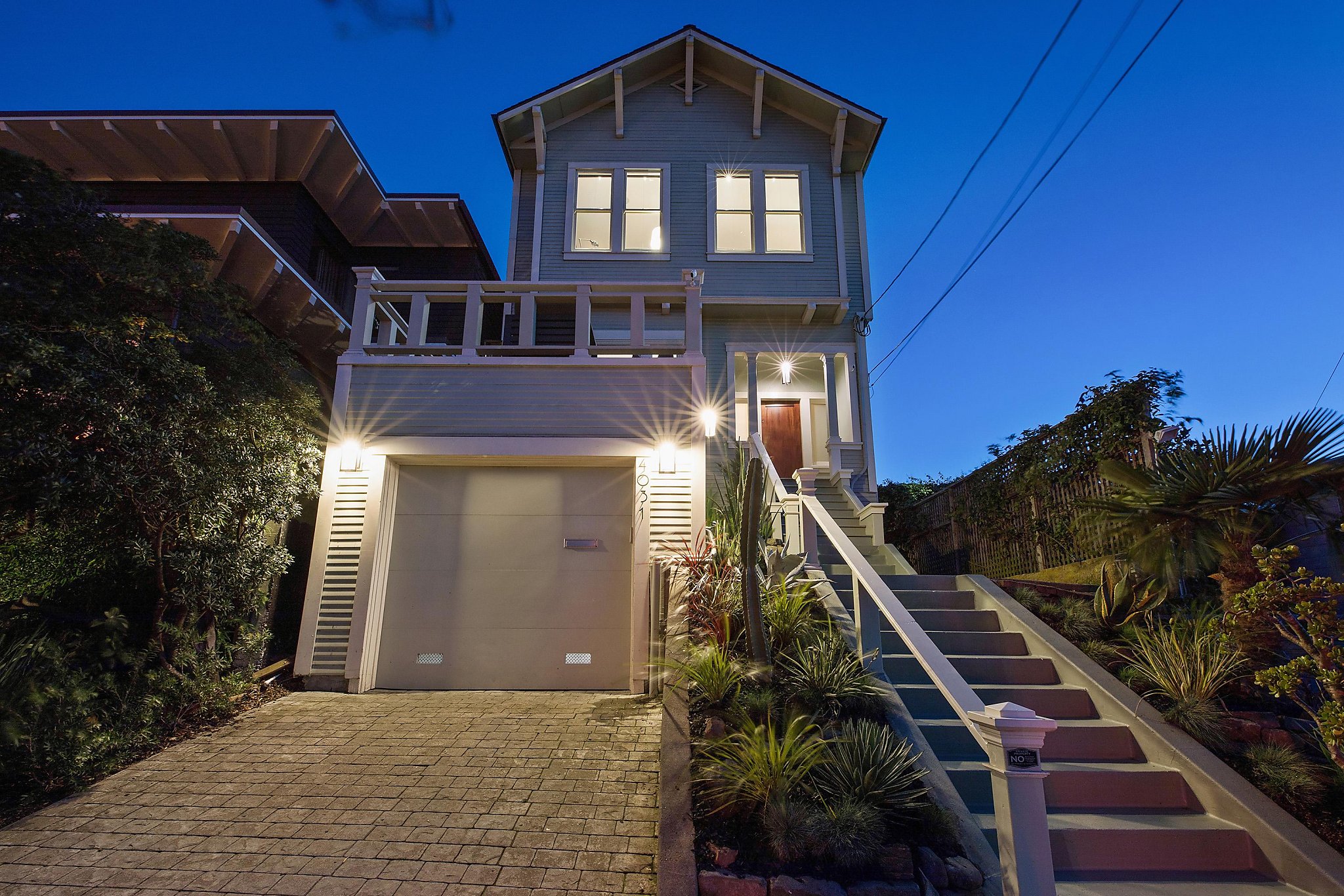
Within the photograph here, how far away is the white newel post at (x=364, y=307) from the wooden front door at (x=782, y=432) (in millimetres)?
5872

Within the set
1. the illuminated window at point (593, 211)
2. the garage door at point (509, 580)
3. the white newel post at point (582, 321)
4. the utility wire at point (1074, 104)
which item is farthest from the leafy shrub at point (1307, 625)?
the illuminated window at point (593, 211)

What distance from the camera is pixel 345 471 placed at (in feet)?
22.0

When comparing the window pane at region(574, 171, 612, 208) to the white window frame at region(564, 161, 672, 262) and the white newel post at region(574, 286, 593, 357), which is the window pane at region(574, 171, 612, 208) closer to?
the white window frame at region(564, 161, 672, 262)

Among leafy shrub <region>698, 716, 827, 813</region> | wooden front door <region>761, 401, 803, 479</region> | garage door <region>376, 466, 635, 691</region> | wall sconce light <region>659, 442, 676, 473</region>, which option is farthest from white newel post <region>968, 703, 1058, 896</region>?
wooden front door <region>761, 401, 803, 479</region>

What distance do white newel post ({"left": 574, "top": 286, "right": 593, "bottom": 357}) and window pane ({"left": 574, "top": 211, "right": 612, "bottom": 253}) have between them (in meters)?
3.47

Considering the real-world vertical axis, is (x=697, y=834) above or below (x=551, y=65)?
below

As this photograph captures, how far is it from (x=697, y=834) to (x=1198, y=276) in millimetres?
73430

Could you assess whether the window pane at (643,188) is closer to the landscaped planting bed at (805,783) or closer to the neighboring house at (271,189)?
the neighboring house at (271,189)

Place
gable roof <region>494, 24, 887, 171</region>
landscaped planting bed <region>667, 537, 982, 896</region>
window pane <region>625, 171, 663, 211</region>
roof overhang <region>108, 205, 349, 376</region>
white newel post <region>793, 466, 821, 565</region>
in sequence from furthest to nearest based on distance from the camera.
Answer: window pane <region>625, 171, 663, 211</region>, gable roof <region>494, 24, 887, 171</region>, roof overhang <region>108, 205, 349, 376</region>, white newel post <region>793, 466, 821, 565</region>, landscaped planting bed <region>667, 537, 982, 896</region>

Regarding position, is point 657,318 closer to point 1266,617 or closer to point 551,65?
point 1266,617

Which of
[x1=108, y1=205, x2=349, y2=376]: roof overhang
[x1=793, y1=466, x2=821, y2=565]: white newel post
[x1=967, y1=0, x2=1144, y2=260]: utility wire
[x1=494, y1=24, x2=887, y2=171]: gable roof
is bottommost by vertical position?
[x1=793, y1=466, x2=821, y2=565]: white newel post

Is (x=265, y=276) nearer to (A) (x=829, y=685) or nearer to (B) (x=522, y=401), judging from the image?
(B) (x=522, y=401)

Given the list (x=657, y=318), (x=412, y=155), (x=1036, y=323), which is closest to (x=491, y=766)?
(x=657, y=318)

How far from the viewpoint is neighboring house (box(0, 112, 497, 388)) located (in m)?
9.84
